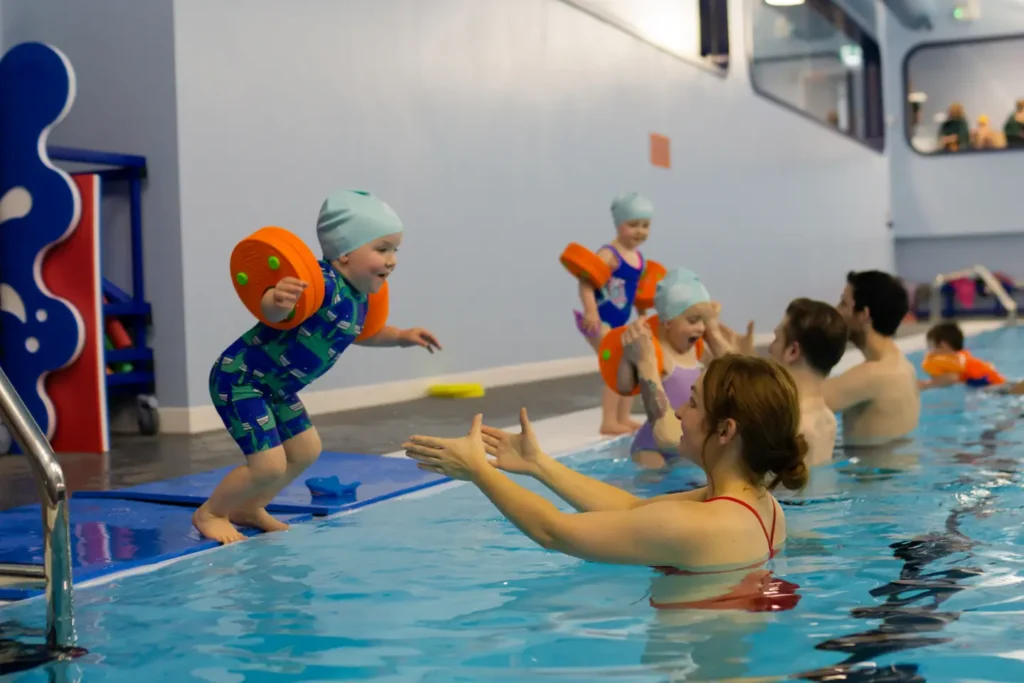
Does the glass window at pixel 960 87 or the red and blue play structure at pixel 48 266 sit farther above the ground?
the glass window at pixel 960 87

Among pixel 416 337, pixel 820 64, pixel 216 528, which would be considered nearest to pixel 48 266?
pixel 416 337

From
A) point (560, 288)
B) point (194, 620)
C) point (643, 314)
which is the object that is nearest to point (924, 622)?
point (194, 620)

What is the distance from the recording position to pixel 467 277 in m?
9.52

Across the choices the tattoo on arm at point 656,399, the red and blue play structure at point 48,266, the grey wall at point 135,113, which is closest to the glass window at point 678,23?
the grey wall at point 135,113

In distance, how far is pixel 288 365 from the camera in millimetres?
3811

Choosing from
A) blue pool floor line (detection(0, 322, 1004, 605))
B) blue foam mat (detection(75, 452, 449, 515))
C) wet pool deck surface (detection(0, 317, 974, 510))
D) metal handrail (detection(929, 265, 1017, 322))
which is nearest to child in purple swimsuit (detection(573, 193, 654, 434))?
wet pool deck surface (detection(0, 317, 974, 510))

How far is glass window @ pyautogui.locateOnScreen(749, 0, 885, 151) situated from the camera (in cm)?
1667

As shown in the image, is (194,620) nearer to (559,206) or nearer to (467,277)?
(467,277)

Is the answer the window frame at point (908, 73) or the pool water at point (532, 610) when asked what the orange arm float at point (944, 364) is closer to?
the pool water at point (532, 610)

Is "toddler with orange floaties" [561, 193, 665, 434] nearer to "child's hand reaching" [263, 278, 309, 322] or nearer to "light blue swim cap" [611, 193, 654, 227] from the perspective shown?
"light blue swim cap" [611, 193, 654, 227]

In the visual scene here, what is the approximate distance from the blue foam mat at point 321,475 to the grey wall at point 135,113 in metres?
1.94

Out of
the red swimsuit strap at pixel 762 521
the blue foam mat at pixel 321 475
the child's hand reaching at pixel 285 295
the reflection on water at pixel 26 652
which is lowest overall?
the reflection on water at pixel 26 652

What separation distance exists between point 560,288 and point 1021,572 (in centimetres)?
790

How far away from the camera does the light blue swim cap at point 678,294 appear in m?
5.36
